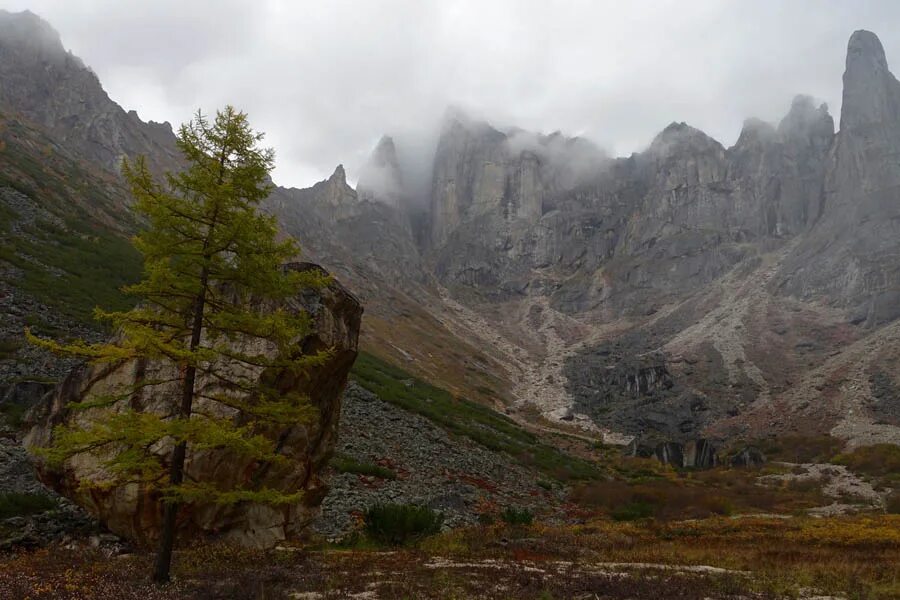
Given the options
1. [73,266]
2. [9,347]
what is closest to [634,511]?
[9,347]

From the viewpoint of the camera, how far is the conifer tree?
10.2 metres

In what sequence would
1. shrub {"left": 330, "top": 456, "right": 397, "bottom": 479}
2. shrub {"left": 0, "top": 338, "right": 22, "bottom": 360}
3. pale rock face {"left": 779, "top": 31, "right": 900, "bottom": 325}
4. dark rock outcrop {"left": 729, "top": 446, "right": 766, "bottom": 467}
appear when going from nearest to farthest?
shrub {"left": 0, "top": 338, "right": 22, "bottom": 360}
shrub {"left": 330, "top": 456, "right": 397, "bottom": 479}
dark rock outcrop {"left": 729, "top": 446, "right": 766, "bottom": 467}
pale rock face {"left": 779, "top": 31, "right": 900, "bottom": 325}

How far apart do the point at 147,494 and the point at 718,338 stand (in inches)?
4313

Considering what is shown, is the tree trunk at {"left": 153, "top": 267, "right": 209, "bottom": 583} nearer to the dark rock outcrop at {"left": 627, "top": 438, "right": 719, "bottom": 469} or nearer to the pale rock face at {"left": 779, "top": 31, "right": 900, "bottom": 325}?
the dark rock outcrop at {"left": 627, "top": 438, "right": 719, "bottom": 469}

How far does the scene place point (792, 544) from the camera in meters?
20.5

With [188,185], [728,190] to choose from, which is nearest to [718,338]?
[728,190]

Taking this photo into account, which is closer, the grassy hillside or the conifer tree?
the conifer tree

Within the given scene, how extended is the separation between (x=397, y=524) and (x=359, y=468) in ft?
34.2

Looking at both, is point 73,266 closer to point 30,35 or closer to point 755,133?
point 30,35

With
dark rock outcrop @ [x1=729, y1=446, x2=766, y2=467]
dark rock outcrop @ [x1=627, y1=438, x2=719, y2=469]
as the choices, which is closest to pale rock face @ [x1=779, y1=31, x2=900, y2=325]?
dark rock outcrop @ [x1=729, y1=446, x2=766, y2=467]

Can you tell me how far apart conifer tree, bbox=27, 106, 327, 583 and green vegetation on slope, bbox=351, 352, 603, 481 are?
35.4 m

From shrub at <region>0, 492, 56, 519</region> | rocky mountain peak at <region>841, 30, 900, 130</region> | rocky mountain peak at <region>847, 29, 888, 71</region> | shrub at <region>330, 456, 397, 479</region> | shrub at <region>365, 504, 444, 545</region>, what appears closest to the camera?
shrub at <region>0, 492, 56, 519</region>

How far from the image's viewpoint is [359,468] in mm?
28719

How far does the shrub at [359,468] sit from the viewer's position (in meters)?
28.2
